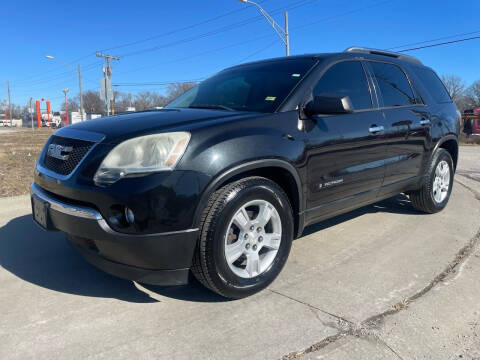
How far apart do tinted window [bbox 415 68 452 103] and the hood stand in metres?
2.92

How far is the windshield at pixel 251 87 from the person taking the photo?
3137 mm

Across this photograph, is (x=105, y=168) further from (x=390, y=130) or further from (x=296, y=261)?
(x=390, y=130)

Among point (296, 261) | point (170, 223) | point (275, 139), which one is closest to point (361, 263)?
point (296, 261)

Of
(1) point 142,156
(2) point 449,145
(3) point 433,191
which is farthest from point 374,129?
(1) point 142,156

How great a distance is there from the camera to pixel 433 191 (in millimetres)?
4684

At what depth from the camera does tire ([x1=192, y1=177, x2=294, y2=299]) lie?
7.91ft

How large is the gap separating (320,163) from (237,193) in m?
0.90

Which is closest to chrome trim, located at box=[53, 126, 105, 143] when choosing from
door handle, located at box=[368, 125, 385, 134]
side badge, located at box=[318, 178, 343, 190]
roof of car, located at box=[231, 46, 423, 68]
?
side badge, located at box=[318, 178, 343, 190]

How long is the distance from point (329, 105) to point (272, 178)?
0.71 m

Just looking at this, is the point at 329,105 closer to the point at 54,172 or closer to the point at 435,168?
the point at 54,172

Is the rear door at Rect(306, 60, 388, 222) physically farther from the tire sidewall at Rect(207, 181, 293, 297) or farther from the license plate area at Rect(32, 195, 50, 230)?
the license plate area at Rect(32, 195, 50, 230)

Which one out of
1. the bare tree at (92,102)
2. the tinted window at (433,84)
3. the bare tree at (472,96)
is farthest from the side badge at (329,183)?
the bare tree at (92,102)

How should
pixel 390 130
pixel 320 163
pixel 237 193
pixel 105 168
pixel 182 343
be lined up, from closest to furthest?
pixel 182 343
pixel 105 168
pixel 237 193
pixel 320 163
pixel 390 130

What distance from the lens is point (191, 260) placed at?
241cm
